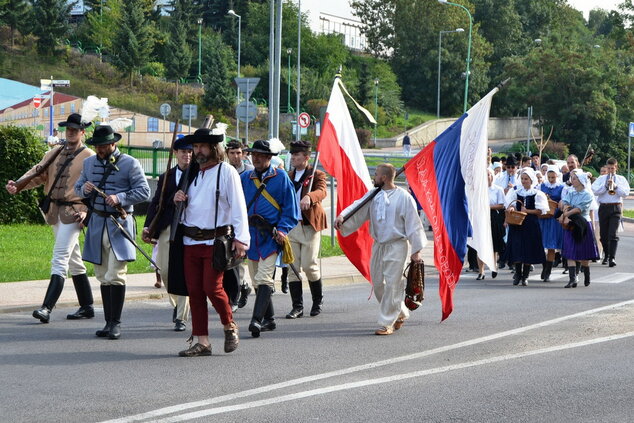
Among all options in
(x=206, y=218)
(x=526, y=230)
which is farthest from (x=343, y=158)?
(x=526, y=230)

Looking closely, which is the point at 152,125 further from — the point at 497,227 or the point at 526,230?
the point at 526,230

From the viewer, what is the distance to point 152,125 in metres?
58.2

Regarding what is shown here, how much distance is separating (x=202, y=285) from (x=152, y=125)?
50.4 metres

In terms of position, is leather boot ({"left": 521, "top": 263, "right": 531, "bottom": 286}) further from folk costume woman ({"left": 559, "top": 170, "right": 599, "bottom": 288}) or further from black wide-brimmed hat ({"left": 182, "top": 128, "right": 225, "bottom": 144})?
black wide-brimmed hat ({"left": 182, "top": 128, "right": 225, "bottom": 144})

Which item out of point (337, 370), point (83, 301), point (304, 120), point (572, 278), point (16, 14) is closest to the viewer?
point (337, 370)

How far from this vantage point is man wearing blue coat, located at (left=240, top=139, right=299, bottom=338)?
33.3 feet

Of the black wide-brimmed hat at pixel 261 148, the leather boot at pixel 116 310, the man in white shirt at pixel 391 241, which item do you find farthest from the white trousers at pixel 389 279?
the leather boot at pixel 116 310

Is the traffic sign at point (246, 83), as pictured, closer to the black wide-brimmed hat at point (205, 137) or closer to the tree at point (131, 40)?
the black wide-brimmed hat at point (205, 137)

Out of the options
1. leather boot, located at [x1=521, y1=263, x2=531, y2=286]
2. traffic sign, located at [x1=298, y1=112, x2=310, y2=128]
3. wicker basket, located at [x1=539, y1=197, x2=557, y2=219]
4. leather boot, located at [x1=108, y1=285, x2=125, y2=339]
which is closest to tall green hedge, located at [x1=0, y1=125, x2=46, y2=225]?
wicker basket, located at [x1=539, y1=197, x2=557, y2=219]

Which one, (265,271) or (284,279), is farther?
(284,279)

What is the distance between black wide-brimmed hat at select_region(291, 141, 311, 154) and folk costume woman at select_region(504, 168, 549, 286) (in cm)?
516

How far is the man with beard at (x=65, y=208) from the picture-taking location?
10.5m

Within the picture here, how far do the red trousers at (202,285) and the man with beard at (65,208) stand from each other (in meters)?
2.13

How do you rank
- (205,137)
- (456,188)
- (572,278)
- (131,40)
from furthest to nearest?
(131,40) < (572,278) < (456,188) < (205,137)
